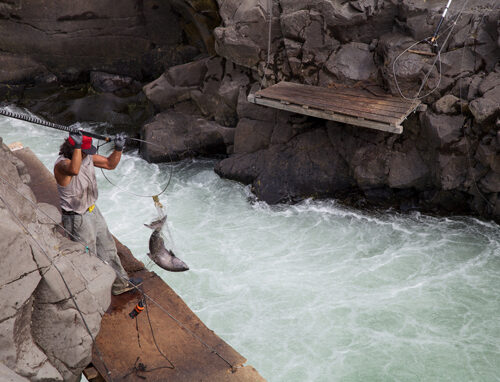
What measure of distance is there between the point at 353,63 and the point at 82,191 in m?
6.73

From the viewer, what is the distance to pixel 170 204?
993cm

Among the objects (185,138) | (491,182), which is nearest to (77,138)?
(491,182)

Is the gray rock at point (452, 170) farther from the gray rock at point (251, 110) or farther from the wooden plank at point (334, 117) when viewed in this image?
the gray rock at point (251, 110)

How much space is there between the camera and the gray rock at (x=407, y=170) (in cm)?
906

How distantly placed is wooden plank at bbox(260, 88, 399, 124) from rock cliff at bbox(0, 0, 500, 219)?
817mm

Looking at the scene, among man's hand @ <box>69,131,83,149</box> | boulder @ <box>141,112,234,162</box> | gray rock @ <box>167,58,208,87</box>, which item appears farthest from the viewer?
gray rock @ <box>167,58,208,87</box>

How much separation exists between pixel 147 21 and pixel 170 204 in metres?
6.41

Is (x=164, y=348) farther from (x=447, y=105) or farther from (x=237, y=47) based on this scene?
(x=237, y=47)

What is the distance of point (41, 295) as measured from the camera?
3.88 m

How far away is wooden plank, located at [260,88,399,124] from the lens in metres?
8.29

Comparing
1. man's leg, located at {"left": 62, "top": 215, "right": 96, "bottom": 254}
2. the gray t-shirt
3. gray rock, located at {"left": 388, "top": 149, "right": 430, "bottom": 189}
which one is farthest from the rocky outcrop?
A: gray rock, located at {"left": 388, "top": 149, "right": 430, "bottom": 189}

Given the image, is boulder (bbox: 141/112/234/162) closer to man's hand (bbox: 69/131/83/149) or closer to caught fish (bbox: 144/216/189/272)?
caught fish (bbox: 144/216/189/272)

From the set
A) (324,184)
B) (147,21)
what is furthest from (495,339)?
(147,21)

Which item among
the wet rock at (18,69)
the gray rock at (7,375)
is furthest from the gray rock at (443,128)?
the wet rock at (18,69)
